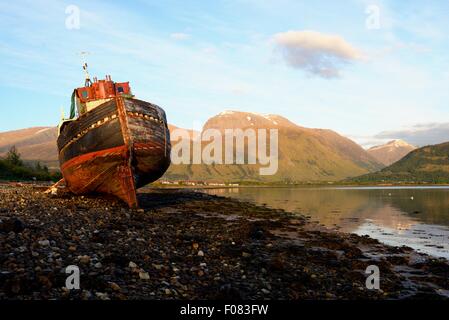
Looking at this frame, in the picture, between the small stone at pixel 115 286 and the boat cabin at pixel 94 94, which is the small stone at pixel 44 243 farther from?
the boat cabin at pixel 94 94

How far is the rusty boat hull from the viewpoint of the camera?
24.6 meters

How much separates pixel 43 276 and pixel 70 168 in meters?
22.4

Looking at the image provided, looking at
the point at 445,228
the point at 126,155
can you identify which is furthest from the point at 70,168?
the point at 445,228

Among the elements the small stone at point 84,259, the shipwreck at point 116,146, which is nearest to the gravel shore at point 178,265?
the small stone at point 84,259

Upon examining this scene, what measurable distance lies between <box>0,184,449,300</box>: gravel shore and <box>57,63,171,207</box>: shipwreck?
6.51 meters

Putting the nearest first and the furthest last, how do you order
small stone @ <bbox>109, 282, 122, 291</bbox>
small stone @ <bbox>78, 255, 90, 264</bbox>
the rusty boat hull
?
small stone @ <bbox>109, 282, 122, 291</bbox>
small stone @ <bbox>78, 255, 90, 264</bbox>
the rusty boat hull

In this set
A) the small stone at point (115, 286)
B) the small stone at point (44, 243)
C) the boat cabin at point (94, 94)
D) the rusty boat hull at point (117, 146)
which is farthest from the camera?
the boat cabin at point (94, 94)

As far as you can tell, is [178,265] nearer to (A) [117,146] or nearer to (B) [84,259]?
(B) [84,259]

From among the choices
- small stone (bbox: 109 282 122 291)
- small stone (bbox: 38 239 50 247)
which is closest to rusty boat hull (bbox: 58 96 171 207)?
small stone (bbox: 38 239 50 247)

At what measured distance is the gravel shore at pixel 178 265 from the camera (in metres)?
8.77

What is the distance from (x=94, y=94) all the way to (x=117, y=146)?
912 cm

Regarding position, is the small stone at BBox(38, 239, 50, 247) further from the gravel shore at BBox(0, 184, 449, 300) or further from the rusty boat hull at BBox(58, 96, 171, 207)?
the rusty boat hull at BBox(58, 96, 171, 207)

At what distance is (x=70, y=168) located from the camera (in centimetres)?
2905
